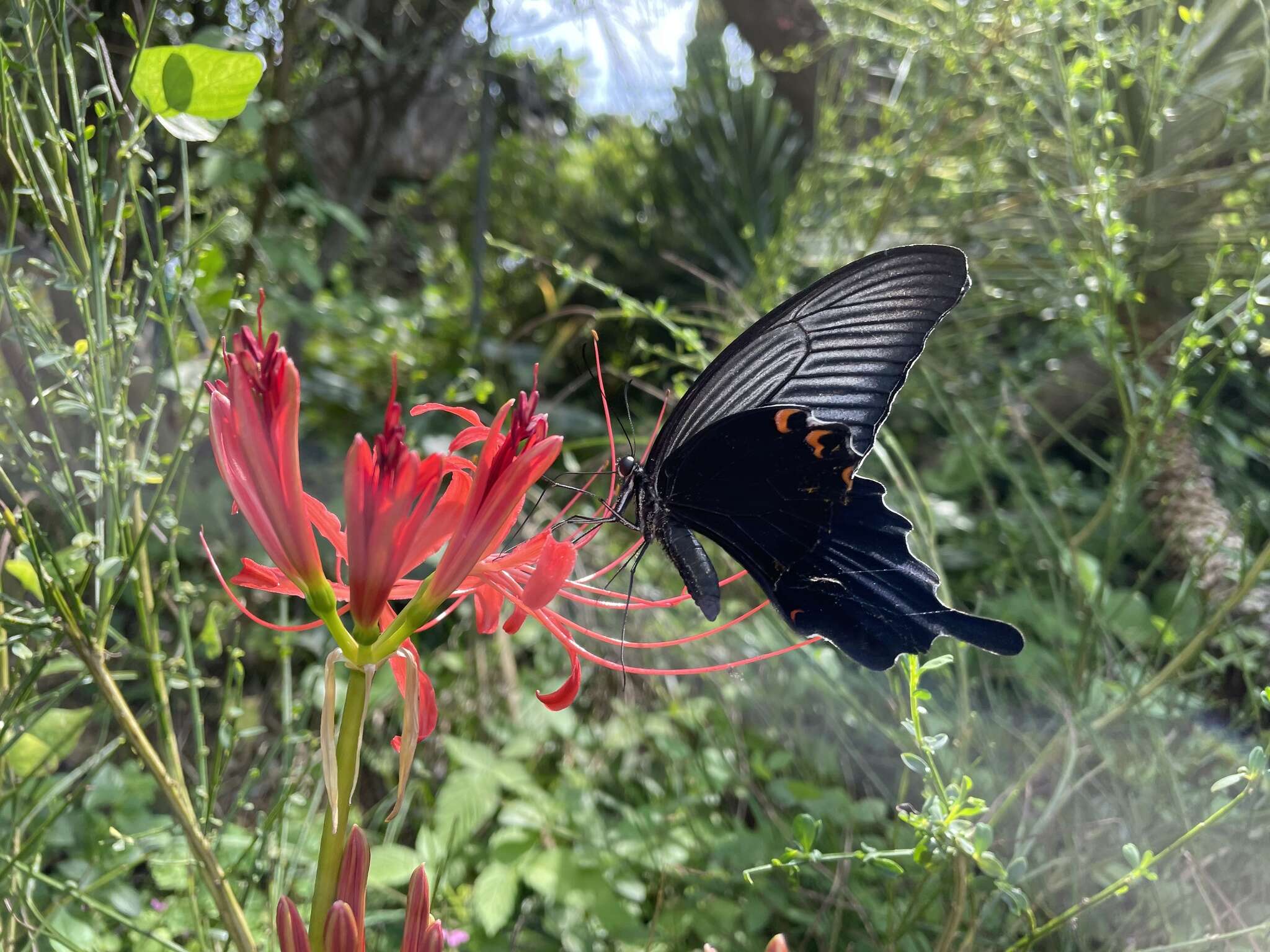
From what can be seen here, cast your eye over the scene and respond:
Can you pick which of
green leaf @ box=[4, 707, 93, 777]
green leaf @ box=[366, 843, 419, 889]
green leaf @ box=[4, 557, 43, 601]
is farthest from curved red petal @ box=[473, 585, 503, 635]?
green leaf @ box=[366, 843, 419, 889]

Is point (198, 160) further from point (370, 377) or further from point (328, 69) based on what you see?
point (370, 377)

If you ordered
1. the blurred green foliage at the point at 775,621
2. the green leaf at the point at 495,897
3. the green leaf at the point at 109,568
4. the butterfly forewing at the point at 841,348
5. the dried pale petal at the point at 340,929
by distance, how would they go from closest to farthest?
the dried pale petal at the point at 340,929 → the green leaf at the point at 109,568 → the butterfly forewing at the point at 841,348 → the blurred green foliage at the point at 775,621 → the green leaf at the point at 495,897

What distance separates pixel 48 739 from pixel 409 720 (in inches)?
28.4

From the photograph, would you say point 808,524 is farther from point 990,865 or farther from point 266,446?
point 266,446

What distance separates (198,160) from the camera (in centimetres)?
186

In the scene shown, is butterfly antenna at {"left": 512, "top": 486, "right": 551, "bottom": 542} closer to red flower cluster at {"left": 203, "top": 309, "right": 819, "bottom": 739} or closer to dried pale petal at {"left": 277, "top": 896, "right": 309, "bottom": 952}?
red flower cluster at {"left": 203, "top": 309, "right": 819, "bottom": 739}

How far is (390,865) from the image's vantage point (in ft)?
4.57

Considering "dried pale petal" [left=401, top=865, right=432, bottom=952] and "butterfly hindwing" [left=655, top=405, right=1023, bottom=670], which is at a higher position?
"butterfly hindwing" [left=655, top=405, right=1023, bottom=670]

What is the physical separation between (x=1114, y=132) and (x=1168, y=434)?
107 centimetres

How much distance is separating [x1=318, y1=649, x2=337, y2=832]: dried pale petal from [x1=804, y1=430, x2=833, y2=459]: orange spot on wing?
48cm

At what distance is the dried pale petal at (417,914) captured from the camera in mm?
639

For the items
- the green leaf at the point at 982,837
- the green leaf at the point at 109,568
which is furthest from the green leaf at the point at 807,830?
the green leaf at the point at 109,568

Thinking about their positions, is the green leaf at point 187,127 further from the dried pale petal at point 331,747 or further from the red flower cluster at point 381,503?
the dried pale petal at point 331,747

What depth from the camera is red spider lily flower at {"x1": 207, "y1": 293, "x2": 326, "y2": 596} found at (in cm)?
59
